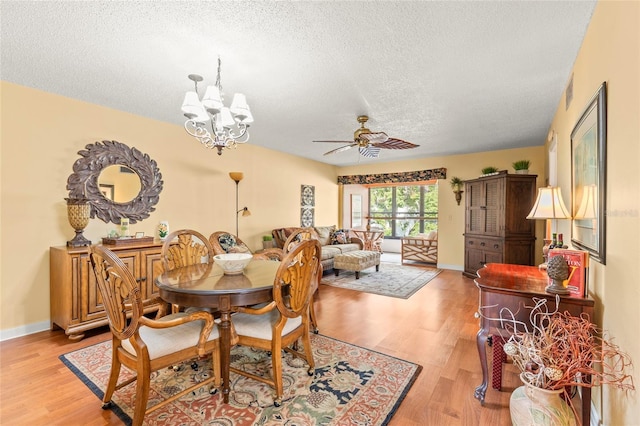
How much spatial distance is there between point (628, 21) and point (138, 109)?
4.25m

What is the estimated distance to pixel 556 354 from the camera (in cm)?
126

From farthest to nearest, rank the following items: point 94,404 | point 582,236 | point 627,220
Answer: point 582,236, point 94,404, point 627,220

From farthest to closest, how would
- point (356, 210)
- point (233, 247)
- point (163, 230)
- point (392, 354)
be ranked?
1. point (356, 210)
2. point (233, 247)
3. point (163, 230)
4. point (392, 354)

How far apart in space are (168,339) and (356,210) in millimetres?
7371

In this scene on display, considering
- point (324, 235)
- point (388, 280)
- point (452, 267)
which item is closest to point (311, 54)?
point (388, 280)

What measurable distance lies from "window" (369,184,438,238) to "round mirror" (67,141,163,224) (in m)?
6.75

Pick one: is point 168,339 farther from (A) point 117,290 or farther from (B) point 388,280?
(B) point 388,280

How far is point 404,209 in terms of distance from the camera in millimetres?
8883

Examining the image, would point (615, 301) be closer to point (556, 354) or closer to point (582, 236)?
point (556, 354)

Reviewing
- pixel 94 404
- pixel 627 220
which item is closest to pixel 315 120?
pixel 627 220

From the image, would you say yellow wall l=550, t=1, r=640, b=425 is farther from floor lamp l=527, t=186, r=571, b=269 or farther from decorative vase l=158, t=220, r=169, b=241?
decorative vase l=158, t=220, r=169, b=241

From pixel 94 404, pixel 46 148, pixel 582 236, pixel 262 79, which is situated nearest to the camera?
pixel 94 404

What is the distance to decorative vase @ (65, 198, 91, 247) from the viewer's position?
2.94 m

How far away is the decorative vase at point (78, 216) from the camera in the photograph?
116 inches
